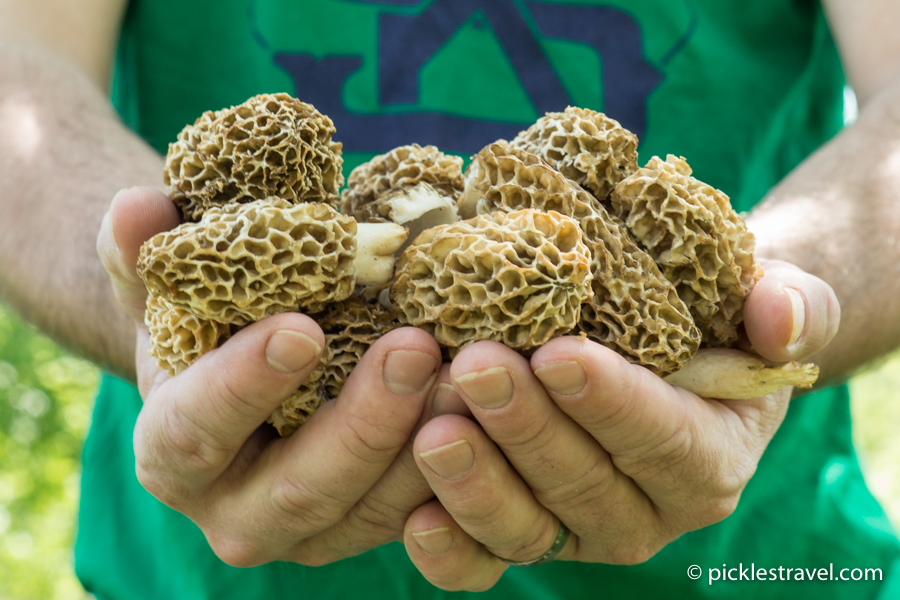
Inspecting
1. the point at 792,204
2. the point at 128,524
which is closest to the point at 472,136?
the point at 792,204

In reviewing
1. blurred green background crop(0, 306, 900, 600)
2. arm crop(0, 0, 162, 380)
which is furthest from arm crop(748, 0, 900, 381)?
blurred green background crop(0, 306, 900, 600)

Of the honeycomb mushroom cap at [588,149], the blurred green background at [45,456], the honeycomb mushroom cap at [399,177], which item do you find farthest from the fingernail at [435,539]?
the blurred green background at [45,456]

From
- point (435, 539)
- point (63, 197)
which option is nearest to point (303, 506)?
point (435, 539)

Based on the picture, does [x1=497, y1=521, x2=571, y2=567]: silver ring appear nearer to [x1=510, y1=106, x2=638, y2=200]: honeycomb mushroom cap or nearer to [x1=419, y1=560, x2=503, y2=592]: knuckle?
[x1=419, y1=560, x2=503, y2=592]: knuckle

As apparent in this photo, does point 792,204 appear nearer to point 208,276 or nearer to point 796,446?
point 796,446

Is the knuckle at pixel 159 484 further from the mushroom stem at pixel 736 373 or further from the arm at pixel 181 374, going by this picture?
the mushroom stem at pixel 736 373

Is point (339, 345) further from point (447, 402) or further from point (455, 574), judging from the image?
point (455, 574)
